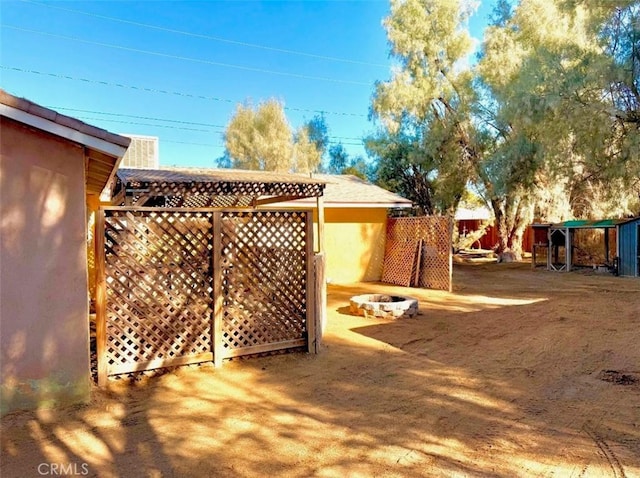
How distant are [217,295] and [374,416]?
91.6 inches

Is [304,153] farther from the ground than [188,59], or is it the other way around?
[188,59]

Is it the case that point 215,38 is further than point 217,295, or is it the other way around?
point 215,38

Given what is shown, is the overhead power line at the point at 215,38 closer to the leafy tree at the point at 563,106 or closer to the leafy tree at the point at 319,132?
the leafy tree at the point at 563,106

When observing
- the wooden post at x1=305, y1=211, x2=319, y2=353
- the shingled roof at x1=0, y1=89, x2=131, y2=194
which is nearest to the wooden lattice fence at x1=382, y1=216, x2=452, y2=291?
the wooden post at x1=305, y1=211, x2=319, y2=353

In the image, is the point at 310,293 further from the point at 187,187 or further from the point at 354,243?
the point at 354,243

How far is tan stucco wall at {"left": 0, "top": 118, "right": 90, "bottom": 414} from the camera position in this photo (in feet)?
12.8

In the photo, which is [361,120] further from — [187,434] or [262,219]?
[187,434]

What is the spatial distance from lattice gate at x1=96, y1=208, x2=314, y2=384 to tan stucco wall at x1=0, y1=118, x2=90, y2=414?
1.45 ft

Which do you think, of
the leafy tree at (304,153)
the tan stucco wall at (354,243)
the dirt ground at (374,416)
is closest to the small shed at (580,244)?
the tan stucco wall at (354,243)

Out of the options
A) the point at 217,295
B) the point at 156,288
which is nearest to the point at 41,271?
the point at 156,288

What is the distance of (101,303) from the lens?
4590mm

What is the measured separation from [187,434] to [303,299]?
2.61 metres

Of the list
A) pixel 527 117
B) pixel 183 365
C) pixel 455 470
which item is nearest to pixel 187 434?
pixel 183 365

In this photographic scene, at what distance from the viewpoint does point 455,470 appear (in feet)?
9.69
